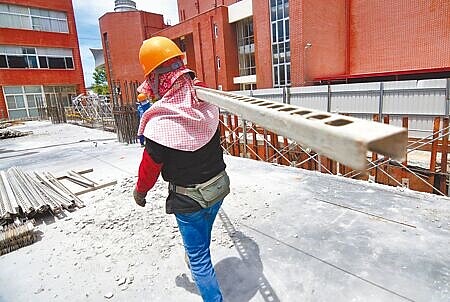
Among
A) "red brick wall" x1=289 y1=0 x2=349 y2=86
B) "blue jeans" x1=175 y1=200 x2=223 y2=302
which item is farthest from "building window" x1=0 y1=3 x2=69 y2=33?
"blue jeans" x1=175 y1=200 x2=223 y2=302

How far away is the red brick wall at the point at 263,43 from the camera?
741 inches

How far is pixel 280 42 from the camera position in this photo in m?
18.4

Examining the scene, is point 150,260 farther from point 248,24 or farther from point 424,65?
point 248,24

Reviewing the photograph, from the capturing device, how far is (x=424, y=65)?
48.9 feet

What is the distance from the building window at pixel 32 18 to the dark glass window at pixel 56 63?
8.22 feet

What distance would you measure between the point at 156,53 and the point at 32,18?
29111 millimetres

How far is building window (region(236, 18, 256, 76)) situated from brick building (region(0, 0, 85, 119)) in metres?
15.5

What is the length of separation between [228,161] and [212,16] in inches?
837

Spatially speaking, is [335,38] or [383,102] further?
[335,38]

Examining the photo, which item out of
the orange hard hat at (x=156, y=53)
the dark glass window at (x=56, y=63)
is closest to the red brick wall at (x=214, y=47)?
the dark glass window at (x=56, y=63)

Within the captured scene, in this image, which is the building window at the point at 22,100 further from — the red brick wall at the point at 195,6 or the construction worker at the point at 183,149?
the construction worker at the point at 183,149

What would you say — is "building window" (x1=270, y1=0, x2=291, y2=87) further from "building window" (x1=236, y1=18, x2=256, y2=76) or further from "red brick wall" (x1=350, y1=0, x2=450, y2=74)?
"red brick wall" (x1=350, y1=0, x2=450, y2=74)

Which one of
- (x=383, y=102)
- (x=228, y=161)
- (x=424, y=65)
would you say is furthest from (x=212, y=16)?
(x=228, y=161)

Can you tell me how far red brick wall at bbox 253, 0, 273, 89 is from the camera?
18.8 meters
